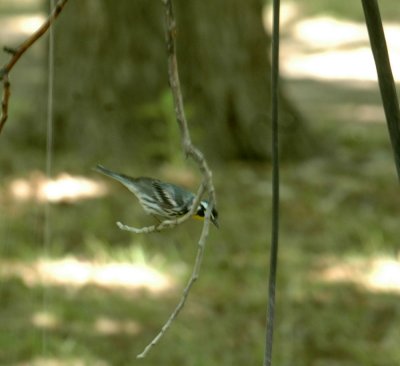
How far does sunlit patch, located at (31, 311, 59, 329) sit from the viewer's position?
5.23 meters

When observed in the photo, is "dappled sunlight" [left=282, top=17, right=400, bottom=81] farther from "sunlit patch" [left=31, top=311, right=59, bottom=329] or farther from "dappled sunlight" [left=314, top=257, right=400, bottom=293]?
"sunlit patch" [left=31, top=311, right=59, bottom=329]

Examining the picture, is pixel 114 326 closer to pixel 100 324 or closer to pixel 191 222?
pixel 100 324

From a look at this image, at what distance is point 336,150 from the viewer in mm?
7977

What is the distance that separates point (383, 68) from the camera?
1.44 metres

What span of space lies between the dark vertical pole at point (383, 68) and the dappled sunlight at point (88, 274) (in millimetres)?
4267

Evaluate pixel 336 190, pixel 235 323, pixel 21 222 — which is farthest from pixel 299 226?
pixel 21 222

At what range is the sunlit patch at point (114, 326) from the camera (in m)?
5.24

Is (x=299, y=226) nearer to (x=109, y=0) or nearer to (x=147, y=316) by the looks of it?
(x=147, y=316)

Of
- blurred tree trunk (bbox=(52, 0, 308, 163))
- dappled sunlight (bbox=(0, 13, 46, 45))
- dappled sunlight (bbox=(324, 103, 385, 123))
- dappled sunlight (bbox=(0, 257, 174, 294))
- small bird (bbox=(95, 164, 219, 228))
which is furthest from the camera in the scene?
dappled sunlight (bbox=(0, 13, 46, 45))

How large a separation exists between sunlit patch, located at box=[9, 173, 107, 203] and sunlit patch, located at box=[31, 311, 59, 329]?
139cm

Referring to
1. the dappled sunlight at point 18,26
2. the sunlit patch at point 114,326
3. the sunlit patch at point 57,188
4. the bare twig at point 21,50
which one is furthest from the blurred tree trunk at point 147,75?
the dappled sunlight at point 18,26

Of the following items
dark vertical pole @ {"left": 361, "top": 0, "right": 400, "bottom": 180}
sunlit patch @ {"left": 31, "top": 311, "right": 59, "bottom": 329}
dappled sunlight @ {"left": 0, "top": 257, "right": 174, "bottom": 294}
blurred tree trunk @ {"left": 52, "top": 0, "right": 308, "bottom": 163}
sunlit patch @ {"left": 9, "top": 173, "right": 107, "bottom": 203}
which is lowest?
sunlit patch @ {"left": 31, "top": 311, "right": 59, "bottom": 329}

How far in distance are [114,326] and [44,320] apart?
356mm

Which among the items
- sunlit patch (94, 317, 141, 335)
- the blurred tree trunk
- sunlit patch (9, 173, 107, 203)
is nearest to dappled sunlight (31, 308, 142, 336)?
sunlit patch (94, 317, 141, 335)
